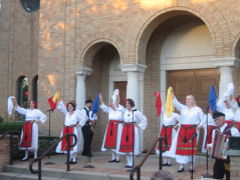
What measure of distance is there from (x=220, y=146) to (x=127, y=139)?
4061 mm

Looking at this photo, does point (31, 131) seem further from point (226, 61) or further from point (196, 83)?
point (226, 61)

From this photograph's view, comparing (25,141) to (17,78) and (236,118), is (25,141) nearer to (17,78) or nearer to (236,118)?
(236,118)

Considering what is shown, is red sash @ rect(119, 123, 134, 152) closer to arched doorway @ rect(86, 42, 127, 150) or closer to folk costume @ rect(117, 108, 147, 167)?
folk costume @ rect(117, 108, 147, 167)

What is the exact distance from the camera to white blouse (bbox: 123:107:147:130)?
1048 centimetres

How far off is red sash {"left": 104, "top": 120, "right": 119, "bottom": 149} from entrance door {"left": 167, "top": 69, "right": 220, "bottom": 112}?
3.01 m

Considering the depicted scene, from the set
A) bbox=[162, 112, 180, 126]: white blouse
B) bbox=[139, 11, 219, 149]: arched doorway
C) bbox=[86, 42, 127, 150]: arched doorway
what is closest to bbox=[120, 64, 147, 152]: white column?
bbox=[139, 11, 219, 149]: arched doorway

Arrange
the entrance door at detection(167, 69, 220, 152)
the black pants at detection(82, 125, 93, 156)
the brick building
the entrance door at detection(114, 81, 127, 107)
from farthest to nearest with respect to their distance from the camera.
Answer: the entrance door at detection(114, 81, 127, 107)
the black pants at detection(82, 125, 93, 156)
the entrance door at detection(167, 69, 220, 152)
the brick building

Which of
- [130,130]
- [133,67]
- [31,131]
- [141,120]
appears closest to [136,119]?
[141,120]

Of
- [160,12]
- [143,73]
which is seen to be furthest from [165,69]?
[160,12]

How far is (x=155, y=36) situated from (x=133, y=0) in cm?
161

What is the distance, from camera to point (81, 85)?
13.6m

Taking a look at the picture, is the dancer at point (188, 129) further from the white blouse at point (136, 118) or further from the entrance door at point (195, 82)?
the entrance door at point (195, 82)

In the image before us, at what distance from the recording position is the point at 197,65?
1272cm

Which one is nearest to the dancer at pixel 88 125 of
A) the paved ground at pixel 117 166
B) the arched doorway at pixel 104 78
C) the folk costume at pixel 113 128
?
the paved ground at pixel 117 166
